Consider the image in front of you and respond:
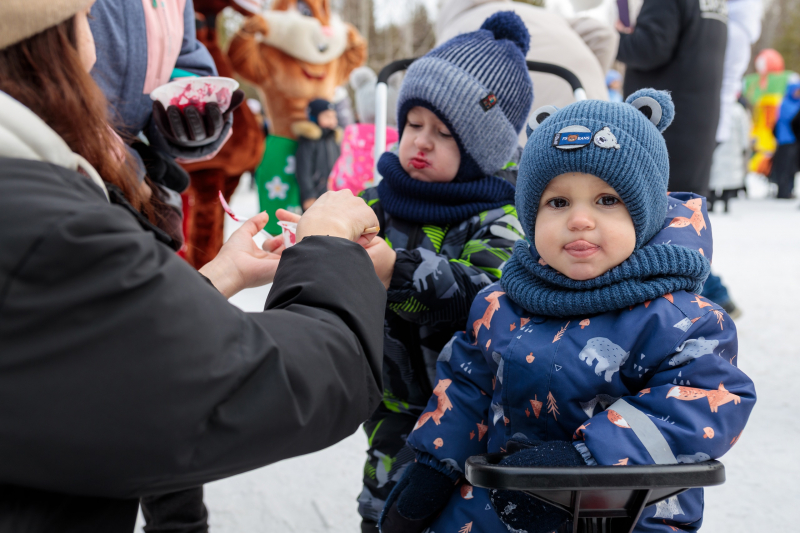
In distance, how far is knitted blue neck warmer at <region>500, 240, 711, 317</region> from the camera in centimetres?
110

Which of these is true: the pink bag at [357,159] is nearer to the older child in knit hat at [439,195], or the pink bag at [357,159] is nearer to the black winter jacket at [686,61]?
the black winter jacket at [686,61]

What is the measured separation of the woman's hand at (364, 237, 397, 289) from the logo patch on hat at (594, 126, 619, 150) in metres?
0.49

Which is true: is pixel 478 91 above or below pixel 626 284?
above

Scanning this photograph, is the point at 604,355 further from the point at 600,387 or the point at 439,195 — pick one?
the point at 439,195

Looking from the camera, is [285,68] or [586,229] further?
[285,68]

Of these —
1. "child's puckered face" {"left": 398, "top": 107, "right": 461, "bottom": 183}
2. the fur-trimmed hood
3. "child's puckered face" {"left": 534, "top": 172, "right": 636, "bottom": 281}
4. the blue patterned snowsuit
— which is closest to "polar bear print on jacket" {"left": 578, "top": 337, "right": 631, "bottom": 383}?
the blue patterned snowsuit

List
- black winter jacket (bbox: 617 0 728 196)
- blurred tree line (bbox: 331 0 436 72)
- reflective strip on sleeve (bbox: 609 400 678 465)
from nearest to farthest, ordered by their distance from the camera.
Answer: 1. reflective strip on sleeve (bbox: 609 400 678 465)
2. black winter jacket (bbox: 617 0 728 196)
3. blurred tree line (bbox: 331 0 436 72)

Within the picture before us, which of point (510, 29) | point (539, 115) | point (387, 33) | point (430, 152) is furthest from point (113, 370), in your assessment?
point (387, 33)

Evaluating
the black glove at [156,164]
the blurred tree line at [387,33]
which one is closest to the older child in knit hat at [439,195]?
the black glove at [156,164]

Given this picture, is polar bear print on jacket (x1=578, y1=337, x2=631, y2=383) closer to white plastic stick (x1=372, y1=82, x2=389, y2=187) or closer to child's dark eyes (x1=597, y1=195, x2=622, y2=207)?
child's dark eyes (x1=597, y1=195, x2=622, y2=207)

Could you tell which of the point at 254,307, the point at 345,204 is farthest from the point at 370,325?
the point at 254,307

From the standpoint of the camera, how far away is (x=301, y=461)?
243cm

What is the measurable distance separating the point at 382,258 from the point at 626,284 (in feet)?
1.65

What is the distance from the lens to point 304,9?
5613 mm
